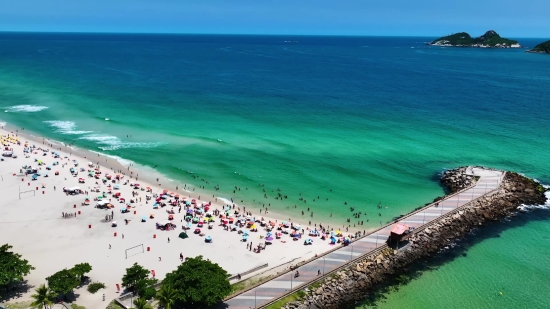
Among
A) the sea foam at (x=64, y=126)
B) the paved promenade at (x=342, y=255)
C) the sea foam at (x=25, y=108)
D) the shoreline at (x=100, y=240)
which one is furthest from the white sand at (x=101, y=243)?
the sea foam at (x=25, y=108)

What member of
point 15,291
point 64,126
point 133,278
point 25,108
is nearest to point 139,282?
point 133,278

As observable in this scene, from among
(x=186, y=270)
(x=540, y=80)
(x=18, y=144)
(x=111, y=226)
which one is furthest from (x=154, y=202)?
(x=540, y=80)

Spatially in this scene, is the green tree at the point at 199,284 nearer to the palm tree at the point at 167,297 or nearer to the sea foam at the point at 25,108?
the palm tree at the point at 167,297

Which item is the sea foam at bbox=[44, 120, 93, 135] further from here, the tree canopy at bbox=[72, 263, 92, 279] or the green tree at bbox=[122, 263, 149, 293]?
the green tree at bbox=[122, 263, 149, 293]

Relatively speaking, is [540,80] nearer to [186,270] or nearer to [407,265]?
[407,265]

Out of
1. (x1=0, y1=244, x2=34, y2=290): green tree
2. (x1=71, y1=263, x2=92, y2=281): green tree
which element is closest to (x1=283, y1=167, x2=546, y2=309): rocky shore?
(x1=71, y1=263, x2=92, y2=281): green tree

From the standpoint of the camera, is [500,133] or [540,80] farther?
[540,80]
